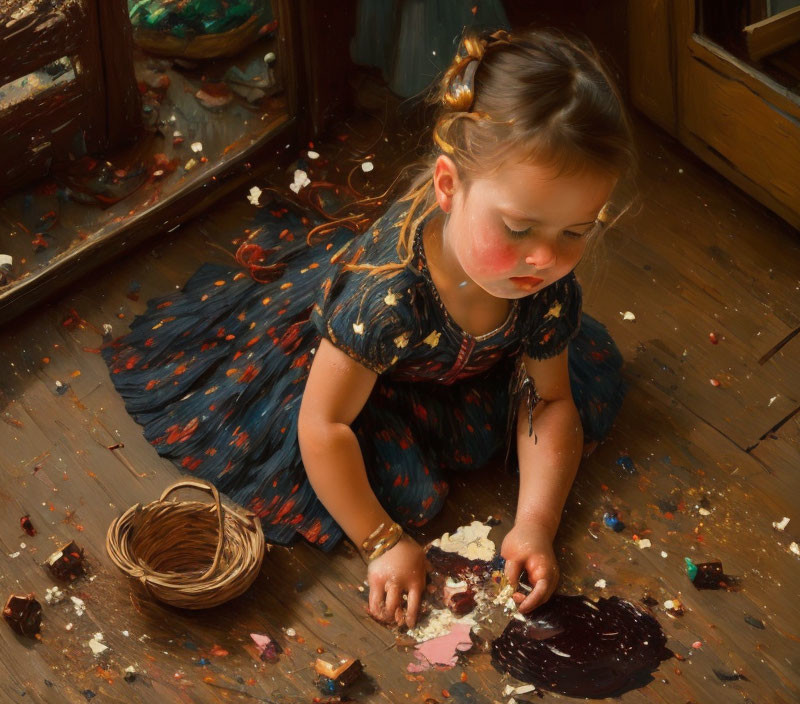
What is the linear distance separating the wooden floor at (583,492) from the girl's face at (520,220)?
0.48m

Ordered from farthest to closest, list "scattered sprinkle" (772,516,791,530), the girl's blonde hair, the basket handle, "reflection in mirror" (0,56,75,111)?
"reflection in mirror" (0,56,75,111) → "scattered sprinkle" (772,516,791,530) → the basket handle → the girl's blonde hair

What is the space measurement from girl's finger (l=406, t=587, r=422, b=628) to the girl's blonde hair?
0.60 meters

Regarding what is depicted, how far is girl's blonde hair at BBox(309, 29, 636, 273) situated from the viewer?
4.64 feet

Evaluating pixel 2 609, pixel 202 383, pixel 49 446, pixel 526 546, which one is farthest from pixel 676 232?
pixel 2 609

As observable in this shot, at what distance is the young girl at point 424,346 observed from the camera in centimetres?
145

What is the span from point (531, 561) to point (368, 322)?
441 mm

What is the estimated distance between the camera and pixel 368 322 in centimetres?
162

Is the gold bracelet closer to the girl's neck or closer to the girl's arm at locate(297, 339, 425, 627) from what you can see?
the girl's arm at locate(297, 339, 425, 627)

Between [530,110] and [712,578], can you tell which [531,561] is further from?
[530,110]

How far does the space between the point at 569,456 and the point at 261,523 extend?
48 centimetres

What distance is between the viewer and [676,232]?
2.27 metres

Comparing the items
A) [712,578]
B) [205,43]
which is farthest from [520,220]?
[205,43]

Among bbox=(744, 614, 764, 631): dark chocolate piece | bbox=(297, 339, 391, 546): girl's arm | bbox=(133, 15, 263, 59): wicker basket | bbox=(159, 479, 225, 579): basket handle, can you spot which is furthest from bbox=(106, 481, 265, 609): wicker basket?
bbox=(133, 15, 263, 59): wicker basket

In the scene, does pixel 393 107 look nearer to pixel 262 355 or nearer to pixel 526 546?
pixel 262 355
